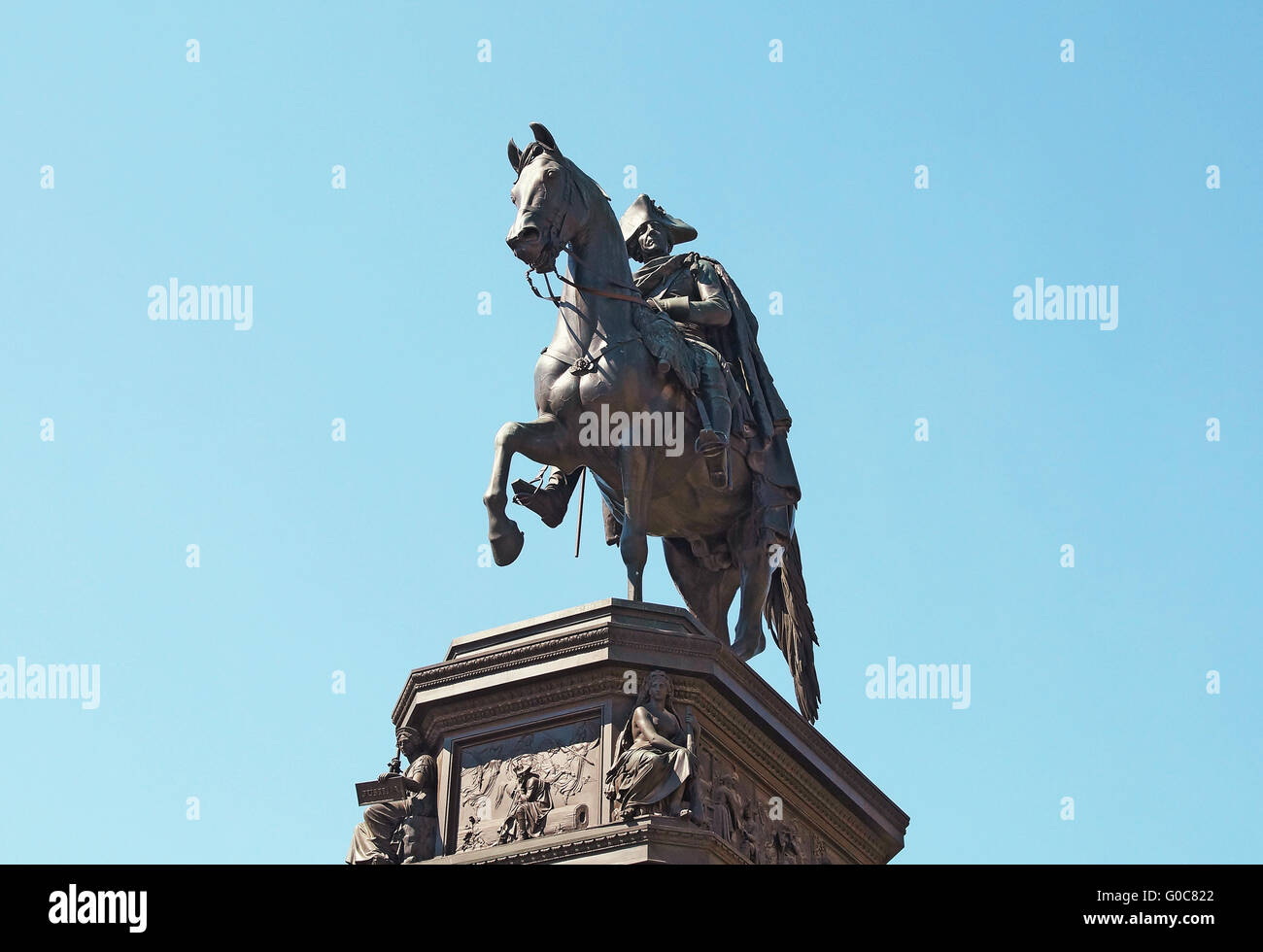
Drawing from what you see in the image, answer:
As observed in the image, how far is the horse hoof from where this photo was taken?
739 inches

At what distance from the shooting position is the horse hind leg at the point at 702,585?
70.1ft

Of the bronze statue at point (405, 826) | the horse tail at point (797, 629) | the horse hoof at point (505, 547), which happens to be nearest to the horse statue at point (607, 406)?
the horse hoof at point (505, 547)

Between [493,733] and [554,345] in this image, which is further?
[554,345]

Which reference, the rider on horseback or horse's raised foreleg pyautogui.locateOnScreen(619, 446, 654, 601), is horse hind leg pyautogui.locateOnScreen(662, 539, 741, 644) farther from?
horse's raised foreleg pyautogui.locateOnScreen(619, 446, 654, 601)

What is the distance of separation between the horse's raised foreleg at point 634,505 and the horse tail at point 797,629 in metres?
2.97

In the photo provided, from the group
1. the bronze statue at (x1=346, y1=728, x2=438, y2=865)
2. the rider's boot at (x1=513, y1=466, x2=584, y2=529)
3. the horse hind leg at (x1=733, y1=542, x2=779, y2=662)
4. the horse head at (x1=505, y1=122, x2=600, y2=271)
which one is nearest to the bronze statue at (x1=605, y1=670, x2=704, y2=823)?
the bronze statue at (x1=346, y1=728, x2=438, y2=865)

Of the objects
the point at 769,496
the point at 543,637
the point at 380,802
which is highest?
the point at 769,496

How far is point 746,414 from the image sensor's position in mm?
20953

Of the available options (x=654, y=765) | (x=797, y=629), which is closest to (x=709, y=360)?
(x=797, y=629)

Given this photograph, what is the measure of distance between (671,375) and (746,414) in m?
1.45

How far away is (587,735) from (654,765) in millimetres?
753

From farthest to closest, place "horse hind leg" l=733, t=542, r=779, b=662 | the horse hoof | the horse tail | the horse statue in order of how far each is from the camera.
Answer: the horse tail < "horse hind leg" l=733, t=542, r=779, b=662 < the horse statue < the horse hoof
